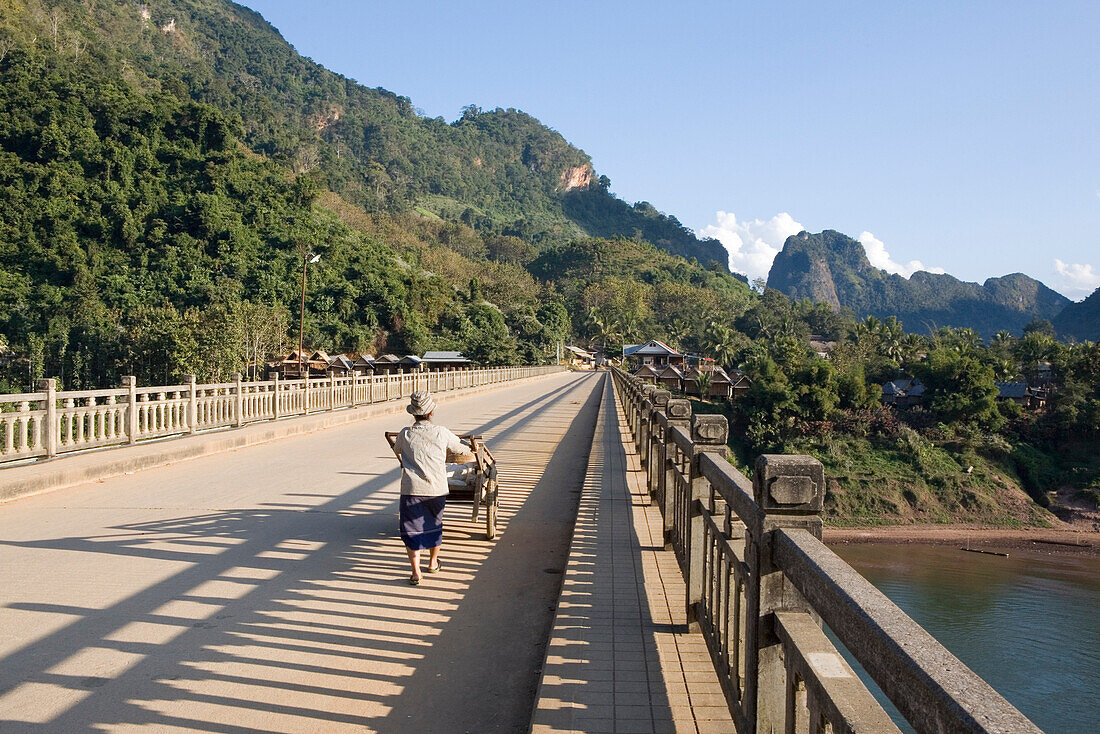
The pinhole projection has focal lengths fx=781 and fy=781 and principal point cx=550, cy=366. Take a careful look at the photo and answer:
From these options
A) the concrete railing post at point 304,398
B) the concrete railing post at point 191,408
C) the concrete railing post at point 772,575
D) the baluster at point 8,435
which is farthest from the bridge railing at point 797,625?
the concrete railing post at point 304,398

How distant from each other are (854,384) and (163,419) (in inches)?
2760

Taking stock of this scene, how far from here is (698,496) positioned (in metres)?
4.47

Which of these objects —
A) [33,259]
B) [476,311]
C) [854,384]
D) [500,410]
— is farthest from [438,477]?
[476,311]

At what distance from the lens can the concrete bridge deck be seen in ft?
12.9

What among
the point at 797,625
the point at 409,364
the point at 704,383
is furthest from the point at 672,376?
the point at 797,625

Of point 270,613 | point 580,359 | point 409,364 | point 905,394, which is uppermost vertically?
point 580,359

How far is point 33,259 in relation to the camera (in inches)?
2822

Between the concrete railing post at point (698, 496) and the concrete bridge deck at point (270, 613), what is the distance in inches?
11.7

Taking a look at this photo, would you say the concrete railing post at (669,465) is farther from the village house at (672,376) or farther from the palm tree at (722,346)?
the palm tree at (722,346)

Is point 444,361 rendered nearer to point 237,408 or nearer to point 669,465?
point 237,408

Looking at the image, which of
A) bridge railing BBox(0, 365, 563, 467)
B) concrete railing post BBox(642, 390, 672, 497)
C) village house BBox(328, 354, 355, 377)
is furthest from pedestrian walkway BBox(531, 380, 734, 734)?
village house BBox(328, 354, 355, 377)

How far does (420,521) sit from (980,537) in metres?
57.0

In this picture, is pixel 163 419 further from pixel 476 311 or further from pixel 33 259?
pixel 476 311

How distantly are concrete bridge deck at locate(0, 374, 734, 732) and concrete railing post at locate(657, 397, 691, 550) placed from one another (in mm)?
347
